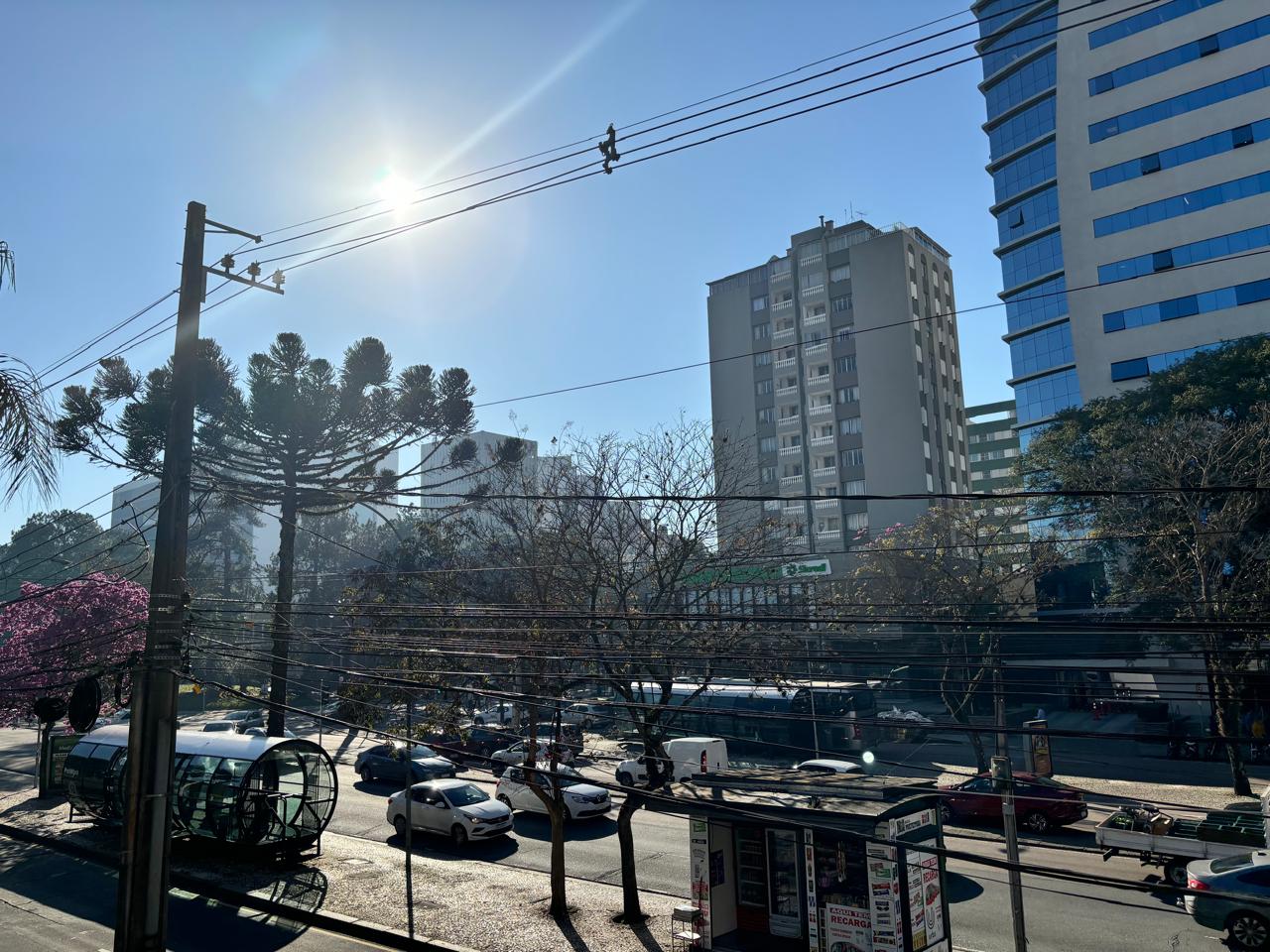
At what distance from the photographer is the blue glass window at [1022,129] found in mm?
59781

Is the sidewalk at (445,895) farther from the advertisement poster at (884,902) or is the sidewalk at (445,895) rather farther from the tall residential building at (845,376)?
the tall residential building at (845,376)

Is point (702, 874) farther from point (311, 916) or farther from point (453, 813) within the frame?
point (453, 813)

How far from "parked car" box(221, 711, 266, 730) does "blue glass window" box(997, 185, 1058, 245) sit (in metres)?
57.5

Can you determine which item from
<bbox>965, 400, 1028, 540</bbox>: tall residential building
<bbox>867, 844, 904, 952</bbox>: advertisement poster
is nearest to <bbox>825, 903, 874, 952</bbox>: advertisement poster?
<bbox>867, 844, 904, 952</bbox>: advertisement poster

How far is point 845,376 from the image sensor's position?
228 feet

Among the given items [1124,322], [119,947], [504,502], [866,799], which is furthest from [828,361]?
[119,947]

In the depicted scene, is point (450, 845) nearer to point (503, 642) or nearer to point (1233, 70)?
point (503, 642)

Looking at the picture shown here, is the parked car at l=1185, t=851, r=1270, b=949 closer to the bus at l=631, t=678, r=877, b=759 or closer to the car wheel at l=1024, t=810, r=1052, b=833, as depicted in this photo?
the car wheel at l=1024, t=810, r=1052, b=833

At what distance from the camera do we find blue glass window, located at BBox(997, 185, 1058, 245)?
197 feet

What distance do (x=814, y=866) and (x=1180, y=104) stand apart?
52.1 metres

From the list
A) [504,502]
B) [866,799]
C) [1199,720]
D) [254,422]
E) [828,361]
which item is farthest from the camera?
[828,361]

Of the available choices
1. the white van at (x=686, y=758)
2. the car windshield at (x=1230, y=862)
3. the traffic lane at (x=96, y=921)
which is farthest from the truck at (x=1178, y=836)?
the traffic lane at (x=96, y=921)

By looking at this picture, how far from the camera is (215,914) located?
16203 mm

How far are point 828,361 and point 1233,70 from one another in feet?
103
